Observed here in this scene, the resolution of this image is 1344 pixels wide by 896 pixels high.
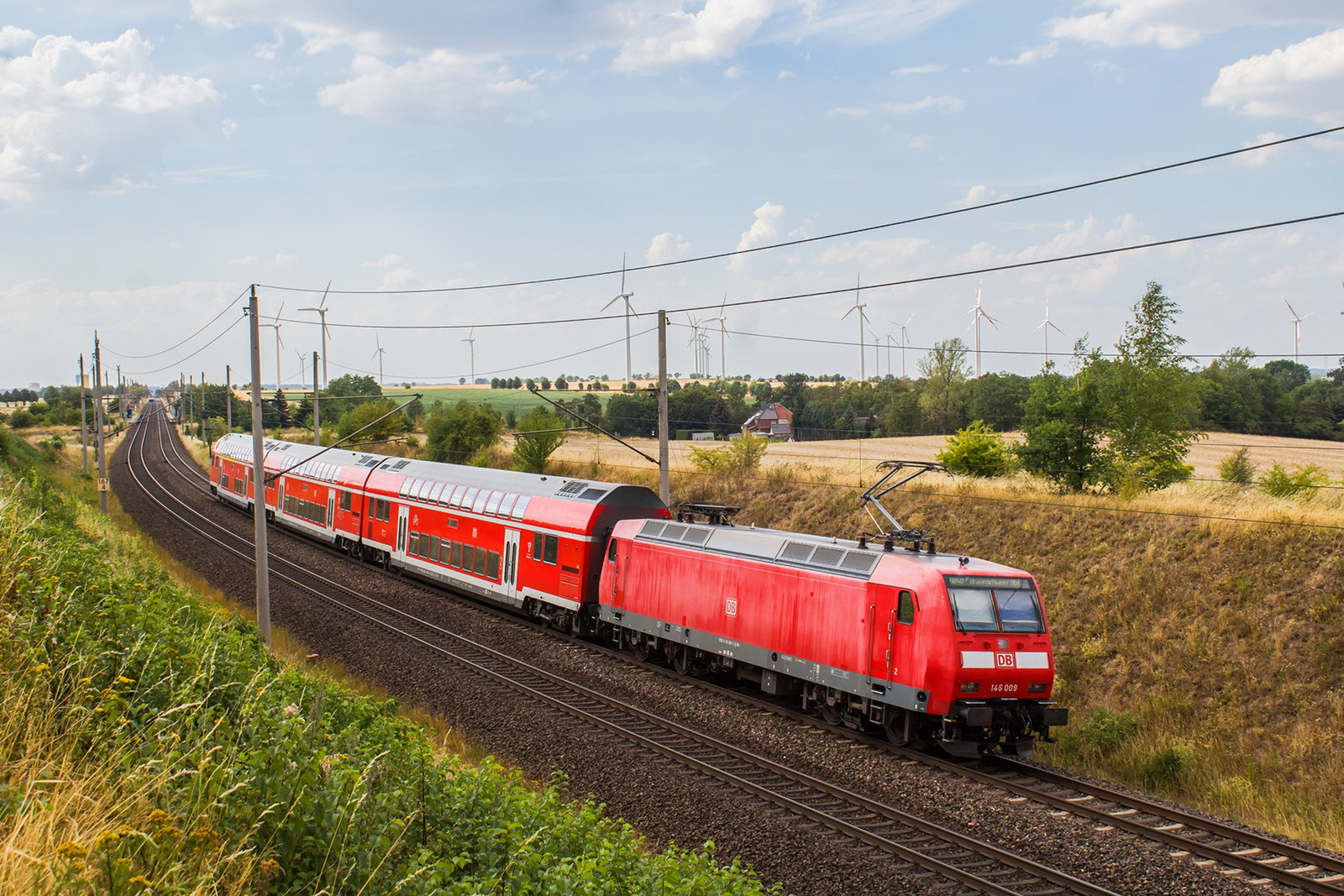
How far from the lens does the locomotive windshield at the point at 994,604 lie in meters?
14.2

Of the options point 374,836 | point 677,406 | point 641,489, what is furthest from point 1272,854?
point 677,406

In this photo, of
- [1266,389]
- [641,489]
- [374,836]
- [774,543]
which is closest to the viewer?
[374,836]

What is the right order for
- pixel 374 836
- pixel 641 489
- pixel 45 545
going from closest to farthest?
1. pixel 374 836
2. pixel 45 545
3. pixel 641 489

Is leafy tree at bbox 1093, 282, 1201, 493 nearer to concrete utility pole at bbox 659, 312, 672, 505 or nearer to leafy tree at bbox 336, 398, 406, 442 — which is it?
concrete utility pole at bbox 659, 312, 672, 505

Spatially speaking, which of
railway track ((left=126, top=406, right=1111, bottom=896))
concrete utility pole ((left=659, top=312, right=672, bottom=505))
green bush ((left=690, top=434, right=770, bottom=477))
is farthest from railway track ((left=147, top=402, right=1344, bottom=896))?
green bush ((left=690, top=434, right=770, bottom=477))

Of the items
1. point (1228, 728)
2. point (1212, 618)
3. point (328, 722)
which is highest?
point (328, 722)

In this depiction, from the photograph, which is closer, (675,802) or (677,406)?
(675,802)

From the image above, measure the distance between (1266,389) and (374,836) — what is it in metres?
57.1

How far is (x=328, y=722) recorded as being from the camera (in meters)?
9.95

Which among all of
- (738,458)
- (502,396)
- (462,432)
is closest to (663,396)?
(738,458)

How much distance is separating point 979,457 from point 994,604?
1934 centimetres

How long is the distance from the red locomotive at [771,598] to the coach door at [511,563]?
6 centimetres

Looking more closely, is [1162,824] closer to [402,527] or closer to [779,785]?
[779,785]

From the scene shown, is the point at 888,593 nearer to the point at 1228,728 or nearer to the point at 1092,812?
the point at 1092,812
